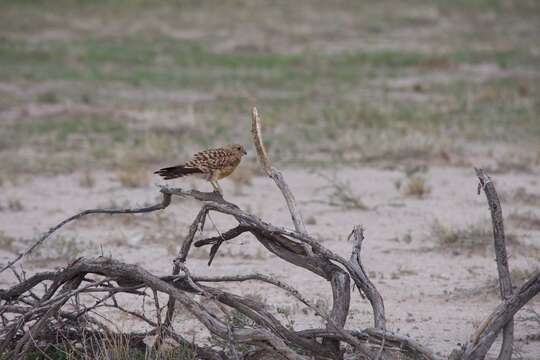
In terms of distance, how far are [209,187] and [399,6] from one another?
25939mm

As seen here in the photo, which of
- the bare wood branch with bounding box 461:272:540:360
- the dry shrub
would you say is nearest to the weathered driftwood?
the bare wood branch with bounding box 461:272:540:360

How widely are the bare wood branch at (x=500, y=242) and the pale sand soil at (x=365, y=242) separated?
46.5 inches

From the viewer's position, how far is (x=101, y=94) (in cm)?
2081

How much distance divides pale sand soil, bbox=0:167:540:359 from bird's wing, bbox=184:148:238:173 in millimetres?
1360

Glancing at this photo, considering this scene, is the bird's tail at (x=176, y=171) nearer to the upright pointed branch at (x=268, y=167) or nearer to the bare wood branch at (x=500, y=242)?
the upright pointed branch at (x=268, y=167)

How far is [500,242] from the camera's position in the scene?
570cm

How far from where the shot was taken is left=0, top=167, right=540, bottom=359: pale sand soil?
316 inches

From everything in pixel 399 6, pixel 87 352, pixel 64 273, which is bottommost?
pixel 87 352

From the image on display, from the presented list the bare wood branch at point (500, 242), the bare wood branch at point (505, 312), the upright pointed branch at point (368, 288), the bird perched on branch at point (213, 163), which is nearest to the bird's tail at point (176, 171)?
the bird perched on branch at point (213, 163)

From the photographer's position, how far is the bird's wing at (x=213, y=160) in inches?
233

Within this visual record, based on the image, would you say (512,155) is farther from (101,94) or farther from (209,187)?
(101,94)

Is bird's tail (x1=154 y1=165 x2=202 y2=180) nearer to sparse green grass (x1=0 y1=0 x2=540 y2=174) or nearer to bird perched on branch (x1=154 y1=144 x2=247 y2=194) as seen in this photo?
bird perched on branch (x1=154 y1=144 x2=247 y2=194)

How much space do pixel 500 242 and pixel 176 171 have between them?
1.83 metres

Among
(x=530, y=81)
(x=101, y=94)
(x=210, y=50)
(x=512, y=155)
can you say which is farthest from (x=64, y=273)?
(x=210, y=50)
